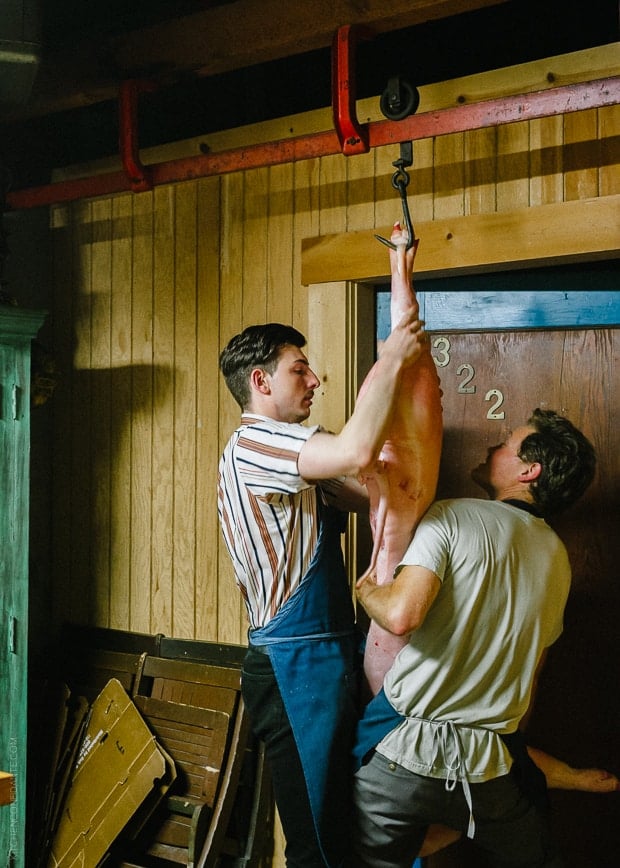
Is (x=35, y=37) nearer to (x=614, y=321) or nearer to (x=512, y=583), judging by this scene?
(x=614, y=321)

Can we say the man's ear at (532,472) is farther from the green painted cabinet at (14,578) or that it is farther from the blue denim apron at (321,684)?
the green painted cabinet at (14,578)

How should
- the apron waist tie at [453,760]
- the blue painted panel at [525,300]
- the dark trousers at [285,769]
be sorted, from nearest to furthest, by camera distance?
the apron waist tie at [453,760]
the dark trousers at [285,769]
the blue painted panel at [525,300]

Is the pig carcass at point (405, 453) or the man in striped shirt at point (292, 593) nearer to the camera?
the pig carcass at point (405, 453)

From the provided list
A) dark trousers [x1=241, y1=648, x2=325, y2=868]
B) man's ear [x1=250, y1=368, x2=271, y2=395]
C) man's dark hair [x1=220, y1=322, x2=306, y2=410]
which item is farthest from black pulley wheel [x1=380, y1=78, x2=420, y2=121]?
dark trousers [x1=241, y1=648, x2=325, y2=868]

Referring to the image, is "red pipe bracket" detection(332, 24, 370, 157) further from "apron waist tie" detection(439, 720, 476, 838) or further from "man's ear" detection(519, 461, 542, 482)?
"apron waist tie" detection(439, 720, 476, 838)

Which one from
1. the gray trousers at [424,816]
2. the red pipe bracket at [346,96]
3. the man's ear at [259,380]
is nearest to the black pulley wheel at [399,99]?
the red pipe bracket at [346,96]

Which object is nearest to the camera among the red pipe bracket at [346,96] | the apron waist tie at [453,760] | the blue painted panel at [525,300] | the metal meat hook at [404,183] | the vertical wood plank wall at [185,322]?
the metal meat hook at [404,183]

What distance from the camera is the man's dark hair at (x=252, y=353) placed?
2383 mm

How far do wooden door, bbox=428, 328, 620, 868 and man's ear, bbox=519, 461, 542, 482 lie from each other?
0.60 meters

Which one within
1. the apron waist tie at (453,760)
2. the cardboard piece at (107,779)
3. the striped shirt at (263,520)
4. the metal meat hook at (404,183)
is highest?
the metal meat hook at (404,183)

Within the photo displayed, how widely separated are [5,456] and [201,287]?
94 cm

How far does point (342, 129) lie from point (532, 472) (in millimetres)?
1093

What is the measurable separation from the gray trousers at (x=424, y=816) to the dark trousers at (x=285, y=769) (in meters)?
0.12

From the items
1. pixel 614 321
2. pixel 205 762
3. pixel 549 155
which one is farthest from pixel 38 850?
pixel 549 155
